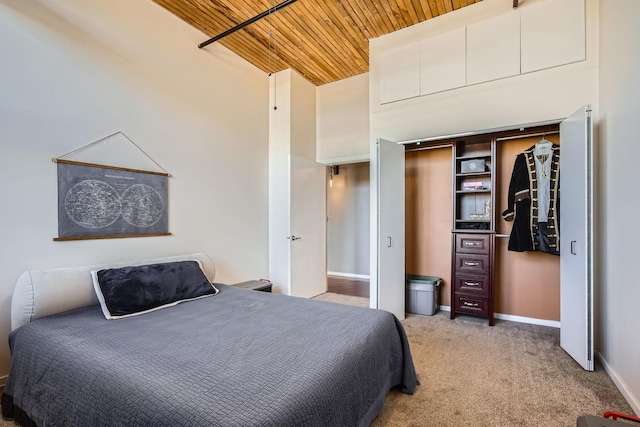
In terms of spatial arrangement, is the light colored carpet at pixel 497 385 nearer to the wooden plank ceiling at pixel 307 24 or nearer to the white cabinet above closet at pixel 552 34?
the white cabinet above closet at pixel 552 34

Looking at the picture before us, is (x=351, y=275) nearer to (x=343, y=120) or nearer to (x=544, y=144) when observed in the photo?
(x=343, y=120)

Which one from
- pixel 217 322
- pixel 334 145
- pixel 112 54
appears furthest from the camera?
pixel 334 145

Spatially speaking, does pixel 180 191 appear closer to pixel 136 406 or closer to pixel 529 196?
pixel 136 406

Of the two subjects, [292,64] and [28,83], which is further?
[292,64]

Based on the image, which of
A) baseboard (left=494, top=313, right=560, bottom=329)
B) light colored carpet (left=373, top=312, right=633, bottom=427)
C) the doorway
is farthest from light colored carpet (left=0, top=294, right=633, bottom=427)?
the doorway

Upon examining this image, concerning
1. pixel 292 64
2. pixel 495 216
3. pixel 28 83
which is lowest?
pixel 495 216

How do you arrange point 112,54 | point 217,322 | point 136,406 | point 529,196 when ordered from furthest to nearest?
point 529,196
point 112,54
point 217,322
point 136,406

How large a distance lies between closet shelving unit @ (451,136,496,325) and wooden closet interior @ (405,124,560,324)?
0.01 metres

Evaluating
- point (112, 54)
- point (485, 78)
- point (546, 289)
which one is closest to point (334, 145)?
point (485, 78)

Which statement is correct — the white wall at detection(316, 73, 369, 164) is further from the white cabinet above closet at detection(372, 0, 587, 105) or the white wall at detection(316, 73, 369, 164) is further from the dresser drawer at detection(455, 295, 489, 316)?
the dresser drawer at detection(455, 295, 489, 316)

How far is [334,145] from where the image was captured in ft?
16.2

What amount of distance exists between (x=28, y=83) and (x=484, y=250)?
4.59 m

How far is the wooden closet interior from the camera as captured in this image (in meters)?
3.42

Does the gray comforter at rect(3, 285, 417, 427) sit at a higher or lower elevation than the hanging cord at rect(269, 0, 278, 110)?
lower
